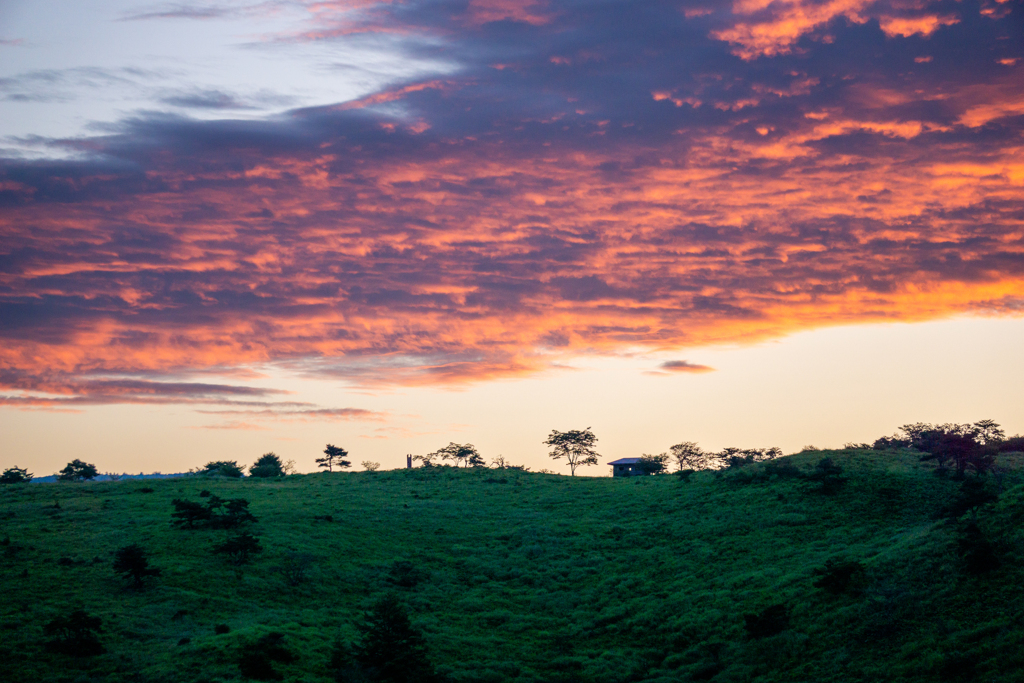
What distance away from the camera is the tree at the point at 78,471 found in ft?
396

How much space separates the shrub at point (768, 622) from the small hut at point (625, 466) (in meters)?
77.3

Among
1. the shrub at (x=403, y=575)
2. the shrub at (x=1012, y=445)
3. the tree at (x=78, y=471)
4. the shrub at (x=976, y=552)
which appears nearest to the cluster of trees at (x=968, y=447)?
the shrub at (x=1012, y=445)

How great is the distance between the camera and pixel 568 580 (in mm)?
65062

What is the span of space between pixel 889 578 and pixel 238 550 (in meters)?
49.9

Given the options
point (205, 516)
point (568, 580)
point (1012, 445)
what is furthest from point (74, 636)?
point (1012, 445)

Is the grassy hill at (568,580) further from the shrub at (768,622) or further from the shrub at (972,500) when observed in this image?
the shrub at (972,500)

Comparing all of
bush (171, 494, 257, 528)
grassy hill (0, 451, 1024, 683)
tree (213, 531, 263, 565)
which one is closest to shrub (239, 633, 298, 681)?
grassy hill (0, 451, 1024, 683)

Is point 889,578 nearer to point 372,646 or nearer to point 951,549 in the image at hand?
point 951,549

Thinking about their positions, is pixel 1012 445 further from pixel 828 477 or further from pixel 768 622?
pixel 768 622

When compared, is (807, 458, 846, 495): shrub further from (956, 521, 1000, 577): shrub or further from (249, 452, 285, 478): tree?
(249, 452, 285, 478): tree

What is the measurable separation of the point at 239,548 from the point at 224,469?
2630 inches

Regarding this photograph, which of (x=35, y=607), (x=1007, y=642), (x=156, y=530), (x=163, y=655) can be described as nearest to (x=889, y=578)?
(x=1007, y=642)

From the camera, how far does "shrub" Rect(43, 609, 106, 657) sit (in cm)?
4222

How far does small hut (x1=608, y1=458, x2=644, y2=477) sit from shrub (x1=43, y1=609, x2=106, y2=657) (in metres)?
93.2
